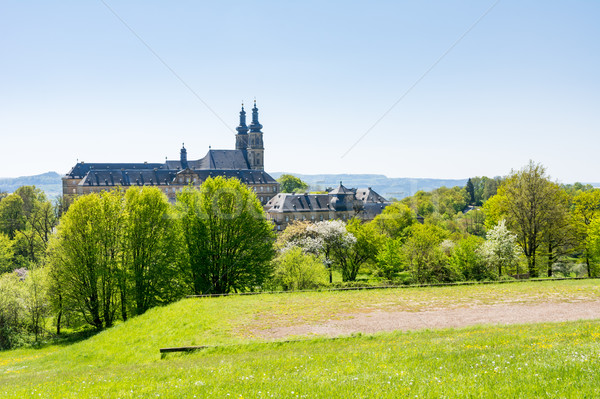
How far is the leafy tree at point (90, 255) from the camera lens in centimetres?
2916

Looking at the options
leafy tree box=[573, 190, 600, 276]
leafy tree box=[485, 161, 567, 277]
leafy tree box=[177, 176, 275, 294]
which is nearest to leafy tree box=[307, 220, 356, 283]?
leafy tree box=[485, 161, 567, 277]

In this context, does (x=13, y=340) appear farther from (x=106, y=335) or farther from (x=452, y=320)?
(x=452, y=320)

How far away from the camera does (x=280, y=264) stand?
41500mm

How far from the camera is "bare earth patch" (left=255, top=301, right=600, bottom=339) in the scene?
16703 mm

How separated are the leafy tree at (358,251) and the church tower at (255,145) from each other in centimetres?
8902

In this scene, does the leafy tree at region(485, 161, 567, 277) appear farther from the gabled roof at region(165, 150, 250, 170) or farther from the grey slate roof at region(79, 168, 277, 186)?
the gabled roof at region(165, 150, 250, 170)

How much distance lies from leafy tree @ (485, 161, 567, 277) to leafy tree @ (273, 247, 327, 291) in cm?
1842

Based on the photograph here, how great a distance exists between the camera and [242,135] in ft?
478

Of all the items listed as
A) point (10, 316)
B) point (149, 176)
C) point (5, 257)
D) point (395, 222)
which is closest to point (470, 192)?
point (395, 222)

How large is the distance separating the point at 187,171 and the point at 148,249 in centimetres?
9553

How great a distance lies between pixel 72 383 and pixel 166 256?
20649 mm

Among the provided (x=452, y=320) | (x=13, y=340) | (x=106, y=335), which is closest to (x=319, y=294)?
(x=452, y=320)

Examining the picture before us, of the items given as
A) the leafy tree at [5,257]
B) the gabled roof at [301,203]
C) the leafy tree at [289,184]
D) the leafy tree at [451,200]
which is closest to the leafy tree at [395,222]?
the gabled roof at [301,203]

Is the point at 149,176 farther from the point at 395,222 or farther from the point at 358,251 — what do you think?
the point at 358,251
